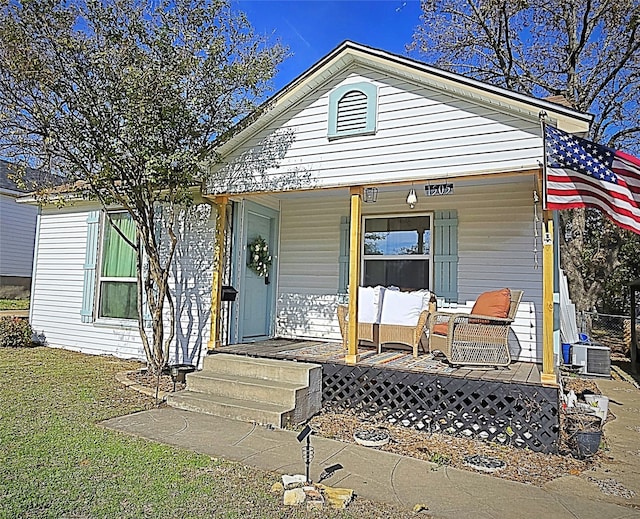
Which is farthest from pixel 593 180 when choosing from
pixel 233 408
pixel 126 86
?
pixel 126 86

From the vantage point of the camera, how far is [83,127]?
20.5 ft

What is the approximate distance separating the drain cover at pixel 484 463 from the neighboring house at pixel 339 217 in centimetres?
254

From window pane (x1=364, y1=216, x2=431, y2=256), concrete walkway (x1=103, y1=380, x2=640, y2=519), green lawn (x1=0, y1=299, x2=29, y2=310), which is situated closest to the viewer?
concrete walkway (x1=103, y1=380, x2=640, y2=519)

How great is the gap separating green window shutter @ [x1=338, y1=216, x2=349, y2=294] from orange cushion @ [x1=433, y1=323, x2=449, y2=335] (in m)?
1.99

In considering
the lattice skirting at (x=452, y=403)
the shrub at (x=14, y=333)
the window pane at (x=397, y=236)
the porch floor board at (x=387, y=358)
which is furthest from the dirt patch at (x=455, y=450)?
the shrub at (x=14, y=333)

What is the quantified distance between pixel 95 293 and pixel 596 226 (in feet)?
57.9

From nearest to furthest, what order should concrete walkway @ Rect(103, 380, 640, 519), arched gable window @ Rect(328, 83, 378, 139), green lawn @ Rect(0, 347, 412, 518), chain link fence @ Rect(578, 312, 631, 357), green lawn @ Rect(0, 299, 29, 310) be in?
green lawn @ Rect(0, 347, 412, 518) → concrete walkway @ Rect(103, 380, 640, 519) → arched gable window @ Rect(328, 83, 378, 139) → chain link fence @ Rect(578, 312, 631, 357) → green lawn @ Rect(0, 299, 29, 310)

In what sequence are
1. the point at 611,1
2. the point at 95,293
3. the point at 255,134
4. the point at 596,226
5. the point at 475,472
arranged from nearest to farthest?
the point at 475,472 → the point at 255,134 → the point at 95,293 → the point at 611,1 → the point at 596,226

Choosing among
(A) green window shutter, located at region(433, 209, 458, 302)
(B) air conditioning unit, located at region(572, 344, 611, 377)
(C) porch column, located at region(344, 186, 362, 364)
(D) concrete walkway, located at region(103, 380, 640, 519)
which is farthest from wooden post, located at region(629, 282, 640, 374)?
(C) porch column, located at region(344, 186, 362, 364)

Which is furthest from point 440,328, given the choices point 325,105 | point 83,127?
point 83,127

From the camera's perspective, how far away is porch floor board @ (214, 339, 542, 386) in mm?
4977

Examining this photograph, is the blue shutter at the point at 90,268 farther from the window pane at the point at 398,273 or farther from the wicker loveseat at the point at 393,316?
the wicker loveseat at the point at 393,316

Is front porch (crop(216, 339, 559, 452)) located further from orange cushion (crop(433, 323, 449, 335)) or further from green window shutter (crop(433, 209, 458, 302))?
green window shutter (crop(433, 209, 458, 302))

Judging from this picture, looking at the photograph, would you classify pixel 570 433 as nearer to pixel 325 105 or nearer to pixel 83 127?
pixel 325 105
